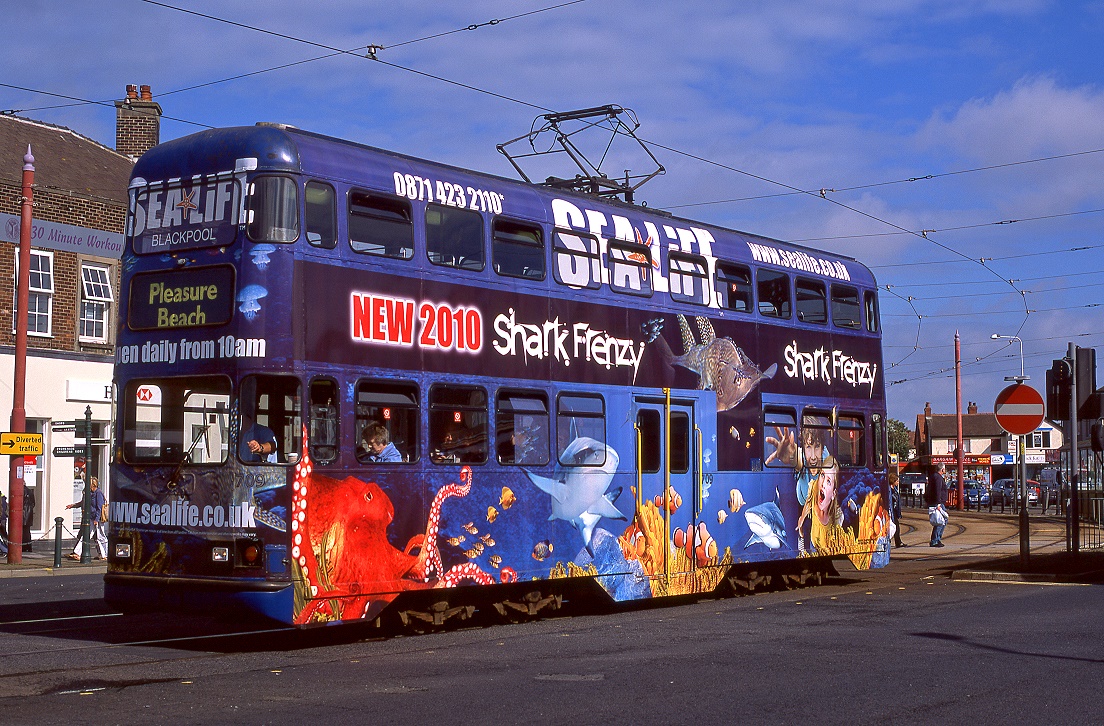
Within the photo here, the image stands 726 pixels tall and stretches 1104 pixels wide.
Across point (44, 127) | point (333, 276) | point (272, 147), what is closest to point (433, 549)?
point (333, 276)

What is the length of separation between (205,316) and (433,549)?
3008 millimetres

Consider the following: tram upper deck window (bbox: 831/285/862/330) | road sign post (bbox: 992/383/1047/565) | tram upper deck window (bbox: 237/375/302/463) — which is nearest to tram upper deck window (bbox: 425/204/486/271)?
tram upper deck window (bbox: 237/375/302/463)

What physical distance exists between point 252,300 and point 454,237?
243 cm

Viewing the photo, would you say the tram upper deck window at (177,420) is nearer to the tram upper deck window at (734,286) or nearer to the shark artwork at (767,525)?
the tram upper deck window at (734,286)

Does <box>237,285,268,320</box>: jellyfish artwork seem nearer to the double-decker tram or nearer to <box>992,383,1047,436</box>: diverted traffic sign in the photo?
the double-decker tram

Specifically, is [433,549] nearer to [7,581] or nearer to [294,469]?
[294,469]

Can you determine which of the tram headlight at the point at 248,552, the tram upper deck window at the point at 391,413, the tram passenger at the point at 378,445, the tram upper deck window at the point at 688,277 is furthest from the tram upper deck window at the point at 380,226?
the tram upper deck window at the point at 688,277

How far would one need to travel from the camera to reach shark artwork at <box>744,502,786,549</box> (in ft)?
60.3

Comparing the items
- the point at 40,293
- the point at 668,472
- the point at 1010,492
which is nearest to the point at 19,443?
the point at 40,293

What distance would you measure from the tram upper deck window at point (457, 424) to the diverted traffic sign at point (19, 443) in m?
14.2

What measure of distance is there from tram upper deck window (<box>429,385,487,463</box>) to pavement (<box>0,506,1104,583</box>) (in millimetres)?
9394

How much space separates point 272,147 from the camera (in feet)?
41.8

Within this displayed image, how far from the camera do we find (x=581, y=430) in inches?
617

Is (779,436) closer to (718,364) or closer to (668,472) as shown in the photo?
(718,364)
